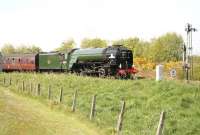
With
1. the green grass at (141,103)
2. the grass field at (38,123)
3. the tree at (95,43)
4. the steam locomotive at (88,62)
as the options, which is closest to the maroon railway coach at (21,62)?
the steam locomotive at (88,62)

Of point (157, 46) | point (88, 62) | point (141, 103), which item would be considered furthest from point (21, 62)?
point (157, 46)

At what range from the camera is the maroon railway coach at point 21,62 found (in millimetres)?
65625

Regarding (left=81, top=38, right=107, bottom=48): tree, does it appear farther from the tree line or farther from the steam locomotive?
the steam locomotive

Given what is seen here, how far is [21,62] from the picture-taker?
69.9m

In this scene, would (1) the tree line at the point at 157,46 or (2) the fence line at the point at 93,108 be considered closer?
(2) the fence line at the point at 93,108

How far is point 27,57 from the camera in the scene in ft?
220

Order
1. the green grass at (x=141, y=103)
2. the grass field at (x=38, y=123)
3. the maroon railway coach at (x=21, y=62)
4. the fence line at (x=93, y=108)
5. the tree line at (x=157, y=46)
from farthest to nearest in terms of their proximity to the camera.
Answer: the tree line at (x=157, y=46)
the maroon railway coach at (x=21, y=62)
the green grass at (x=141, y=103)
the grass field at (x=38, y=123)
the fence line at (x=93, y=108)

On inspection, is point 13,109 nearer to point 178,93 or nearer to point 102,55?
point 178,93

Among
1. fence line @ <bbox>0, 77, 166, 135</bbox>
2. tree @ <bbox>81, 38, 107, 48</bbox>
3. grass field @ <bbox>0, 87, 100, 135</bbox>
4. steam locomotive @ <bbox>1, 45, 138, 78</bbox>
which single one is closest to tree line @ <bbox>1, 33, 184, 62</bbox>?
tree @ <bbox>81, 38, 107, 48</bbox>

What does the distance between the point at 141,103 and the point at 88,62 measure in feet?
58.1

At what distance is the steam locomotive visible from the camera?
154ft

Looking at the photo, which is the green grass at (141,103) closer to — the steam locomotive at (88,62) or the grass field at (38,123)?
the grass field at (38,123)

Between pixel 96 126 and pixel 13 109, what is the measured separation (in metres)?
5.62

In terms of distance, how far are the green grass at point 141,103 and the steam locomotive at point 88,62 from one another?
15.6 feet
